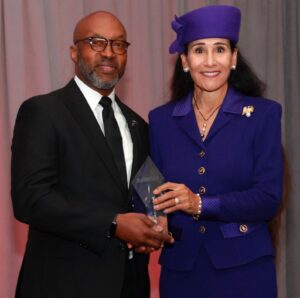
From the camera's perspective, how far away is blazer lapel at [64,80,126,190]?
2219 millimetres

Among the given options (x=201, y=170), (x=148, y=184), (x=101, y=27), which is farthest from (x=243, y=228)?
(x=101, y=27)

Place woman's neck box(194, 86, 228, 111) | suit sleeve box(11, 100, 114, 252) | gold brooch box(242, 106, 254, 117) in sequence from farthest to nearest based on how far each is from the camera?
woman's neck box(194, 86, 228, 111)
gold brooch box(242, 106, 254, 117)
suit sleeve box(11, 100, 114, 252)

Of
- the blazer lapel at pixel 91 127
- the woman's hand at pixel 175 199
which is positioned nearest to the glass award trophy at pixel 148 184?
the woman's hand at pixel 175 199

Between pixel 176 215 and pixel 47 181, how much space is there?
1.92 feet

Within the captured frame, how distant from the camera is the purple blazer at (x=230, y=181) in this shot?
221 cm

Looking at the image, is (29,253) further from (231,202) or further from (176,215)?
(231,202)

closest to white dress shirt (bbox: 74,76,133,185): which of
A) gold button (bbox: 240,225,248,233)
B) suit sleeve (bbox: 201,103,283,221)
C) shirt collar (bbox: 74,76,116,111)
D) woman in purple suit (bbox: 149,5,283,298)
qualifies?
shirt collar (bbox: 74,76,116,111)

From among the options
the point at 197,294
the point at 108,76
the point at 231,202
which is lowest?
the point at 197,294

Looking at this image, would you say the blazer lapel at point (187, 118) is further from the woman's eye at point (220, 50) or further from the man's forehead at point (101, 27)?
the man's forehead at point (101, 27)

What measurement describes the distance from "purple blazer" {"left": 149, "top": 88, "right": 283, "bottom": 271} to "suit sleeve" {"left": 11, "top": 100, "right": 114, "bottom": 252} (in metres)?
0.39

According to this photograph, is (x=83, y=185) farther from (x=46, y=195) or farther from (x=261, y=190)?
(x=261, y=190)

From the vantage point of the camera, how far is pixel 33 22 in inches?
136

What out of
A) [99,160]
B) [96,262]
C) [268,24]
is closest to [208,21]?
[99,160]

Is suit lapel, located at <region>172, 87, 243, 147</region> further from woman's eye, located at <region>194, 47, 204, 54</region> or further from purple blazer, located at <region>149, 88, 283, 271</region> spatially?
woman's eye, located at <region>194, 47, 204, 54</region>
